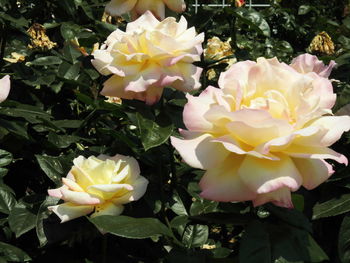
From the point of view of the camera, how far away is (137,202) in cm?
117

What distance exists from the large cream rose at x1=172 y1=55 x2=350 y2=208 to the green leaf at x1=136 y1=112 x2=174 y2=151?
0.62 ft

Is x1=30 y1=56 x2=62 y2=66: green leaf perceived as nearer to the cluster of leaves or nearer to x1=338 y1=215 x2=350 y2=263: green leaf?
the cluster of leaves

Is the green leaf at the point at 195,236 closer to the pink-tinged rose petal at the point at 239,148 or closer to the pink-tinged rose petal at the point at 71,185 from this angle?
the pink-tinged rose petal at the point at 71,185

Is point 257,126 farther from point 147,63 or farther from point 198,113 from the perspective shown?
point 147,63

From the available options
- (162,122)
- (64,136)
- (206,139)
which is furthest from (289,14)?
(206,139)

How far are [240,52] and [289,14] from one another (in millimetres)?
2619

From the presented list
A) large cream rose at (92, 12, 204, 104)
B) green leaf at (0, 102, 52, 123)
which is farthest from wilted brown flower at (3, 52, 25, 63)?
A: large cream rose at (92, 12, 204, 104)

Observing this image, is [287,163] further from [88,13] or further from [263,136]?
[88,13]

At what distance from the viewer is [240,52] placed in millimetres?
1914

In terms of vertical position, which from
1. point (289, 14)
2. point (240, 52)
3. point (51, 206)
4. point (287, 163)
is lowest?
point (289, 14)

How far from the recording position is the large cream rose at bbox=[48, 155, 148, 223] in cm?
102

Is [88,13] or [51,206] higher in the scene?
[51,206]

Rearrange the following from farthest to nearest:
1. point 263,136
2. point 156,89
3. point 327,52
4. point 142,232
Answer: point 327,52 < point 156,89 < point 142,232 < point 263,136

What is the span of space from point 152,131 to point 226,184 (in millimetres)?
287
